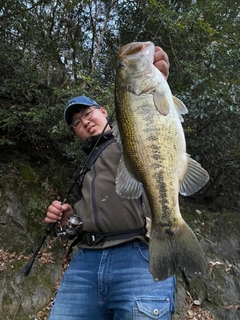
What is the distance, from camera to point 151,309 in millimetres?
1803

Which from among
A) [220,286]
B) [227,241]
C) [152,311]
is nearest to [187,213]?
[227,241]

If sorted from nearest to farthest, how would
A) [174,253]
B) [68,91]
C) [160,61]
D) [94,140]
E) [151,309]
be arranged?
1. [174,253]
2. [151,309]
3. [160,61]
4. [94,140]
5. [68,91]

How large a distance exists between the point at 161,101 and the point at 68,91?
3986mm

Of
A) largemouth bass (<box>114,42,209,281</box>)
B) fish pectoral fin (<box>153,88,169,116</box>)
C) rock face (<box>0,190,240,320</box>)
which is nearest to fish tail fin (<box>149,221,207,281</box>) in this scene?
largemouth bass (<box>114,42,209,281</box>)

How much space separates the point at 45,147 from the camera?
675 centimetres

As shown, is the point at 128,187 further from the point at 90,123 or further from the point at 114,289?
the point at 90,123

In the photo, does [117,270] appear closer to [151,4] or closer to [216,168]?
[216,168]

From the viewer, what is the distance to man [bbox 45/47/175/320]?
1865 millimetres

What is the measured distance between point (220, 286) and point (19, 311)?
2942mm

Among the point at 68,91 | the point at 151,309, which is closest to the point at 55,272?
the point at 68,91

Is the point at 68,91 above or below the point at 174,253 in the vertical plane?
below

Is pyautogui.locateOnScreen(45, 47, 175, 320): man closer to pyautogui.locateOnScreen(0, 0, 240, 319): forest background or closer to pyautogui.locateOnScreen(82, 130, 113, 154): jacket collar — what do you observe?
pyautogui.locateOnScreen(82, 130, 113, 154): jacket collar

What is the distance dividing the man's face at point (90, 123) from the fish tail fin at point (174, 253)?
38.7 inches

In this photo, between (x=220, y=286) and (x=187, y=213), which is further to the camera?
(x=187, y=213)
